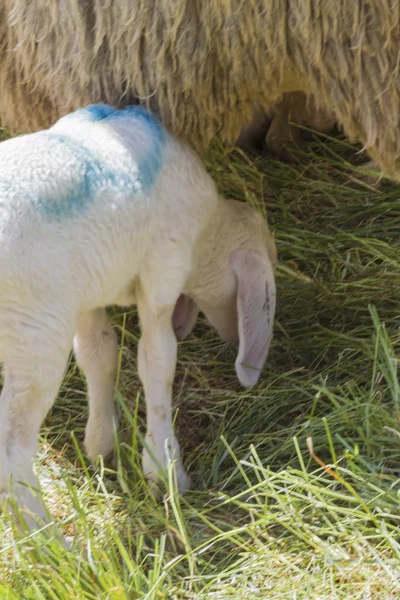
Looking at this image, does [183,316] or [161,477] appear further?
[183,316]

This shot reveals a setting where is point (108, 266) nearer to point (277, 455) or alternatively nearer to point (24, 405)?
point (24, 405)

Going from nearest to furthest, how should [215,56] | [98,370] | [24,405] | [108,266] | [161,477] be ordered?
[24,405] < [108,266] < [161,477] < [215,56] < [98,370]

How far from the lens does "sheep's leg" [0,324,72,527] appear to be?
1.95 m

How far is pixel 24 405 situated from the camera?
6.50ft

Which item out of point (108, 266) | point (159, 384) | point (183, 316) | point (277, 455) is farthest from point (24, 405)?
point (183, 316)

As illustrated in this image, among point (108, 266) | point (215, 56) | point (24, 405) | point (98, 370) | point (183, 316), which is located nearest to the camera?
point (24, 405)

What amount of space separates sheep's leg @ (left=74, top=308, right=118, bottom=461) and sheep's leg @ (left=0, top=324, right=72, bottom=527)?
20.4 inches

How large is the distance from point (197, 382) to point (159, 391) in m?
0.49

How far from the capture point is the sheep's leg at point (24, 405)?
1952 mm

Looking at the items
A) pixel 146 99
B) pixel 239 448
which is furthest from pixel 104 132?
pixel 239 448

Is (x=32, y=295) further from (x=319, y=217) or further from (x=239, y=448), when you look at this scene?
(x=319, y=217)

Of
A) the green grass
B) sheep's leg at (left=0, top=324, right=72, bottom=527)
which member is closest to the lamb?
sheep's leg at (left=0, top=324, right=72, bottom=527)

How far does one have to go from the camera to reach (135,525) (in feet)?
7.33

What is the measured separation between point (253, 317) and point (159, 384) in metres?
0.31
